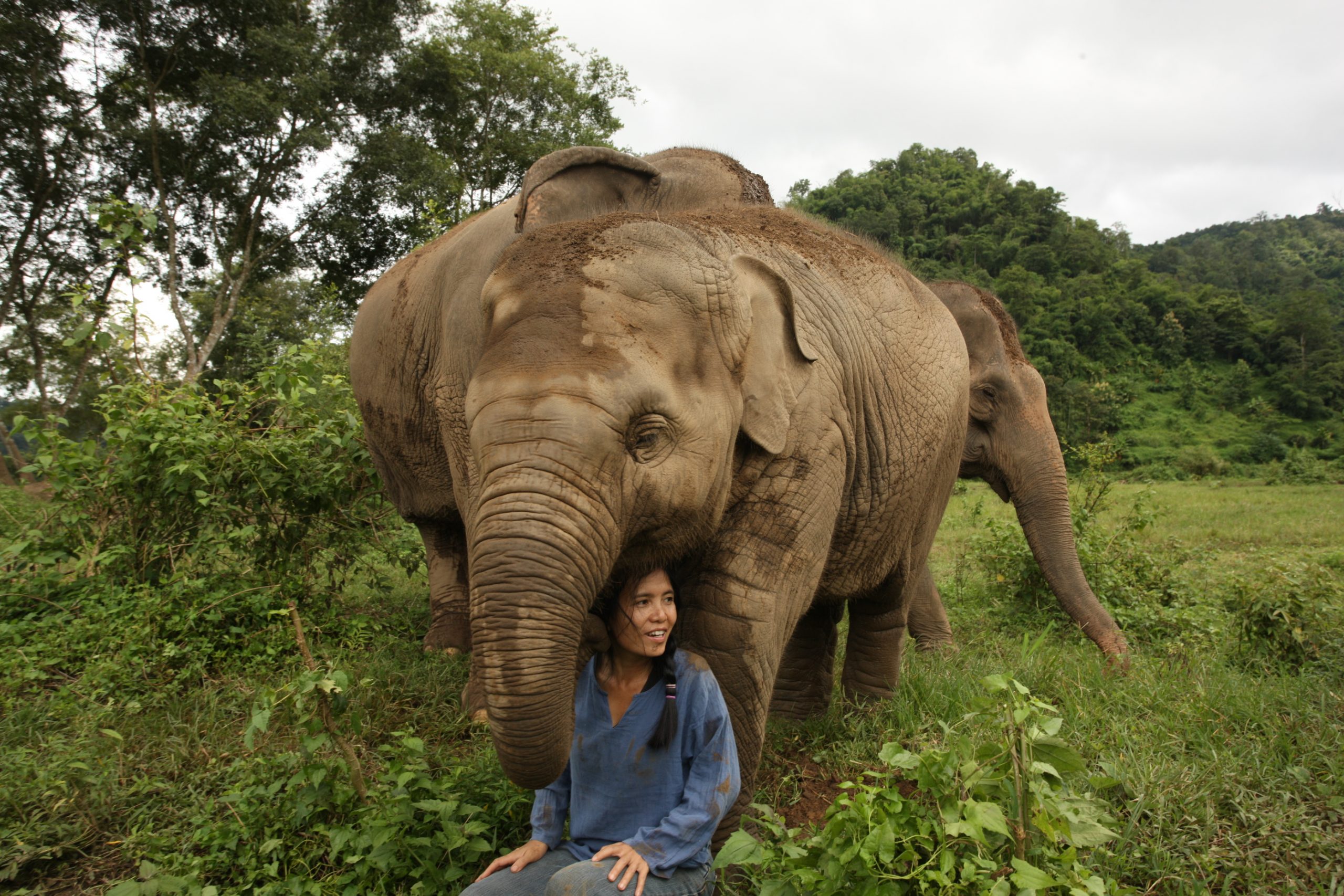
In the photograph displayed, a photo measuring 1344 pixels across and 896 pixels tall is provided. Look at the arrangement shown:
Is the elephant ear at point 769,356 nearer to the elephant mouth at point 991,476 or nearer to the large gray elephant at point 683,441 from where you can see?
the large gray elephant at point 683,441

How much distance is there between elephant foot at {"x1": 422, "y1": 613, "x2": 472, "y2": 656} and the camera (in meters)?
5.68

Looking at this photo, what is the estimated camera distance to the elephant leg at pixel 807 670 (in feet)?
15.6

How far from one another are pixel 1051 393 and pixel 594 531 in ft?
125

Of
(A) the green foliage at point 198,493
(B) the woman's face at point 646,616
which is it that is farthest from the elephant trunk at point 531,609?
(A) the green foliage at point 198,493

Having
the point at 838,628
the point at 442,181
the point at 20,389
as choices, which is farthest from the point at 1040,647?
the point at 20,389

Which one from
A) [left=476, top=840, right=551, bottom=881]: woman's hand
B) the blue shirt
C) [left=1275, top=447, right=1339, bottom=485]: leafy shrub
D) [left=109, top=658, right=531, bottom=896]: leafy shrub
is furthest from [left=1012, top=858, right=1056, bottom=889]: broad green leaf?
[left=1275, top=447, right=1339, bottom=485]: leafy shrub

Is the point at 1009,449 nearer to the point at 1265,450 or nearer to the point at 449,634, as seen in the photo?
the point at 449,634

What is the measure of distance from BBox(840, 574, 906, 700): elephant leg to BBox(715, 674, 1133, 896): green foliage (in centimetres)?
209

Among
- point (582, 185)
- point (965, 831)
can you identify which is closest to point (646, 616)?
point (965, 831)

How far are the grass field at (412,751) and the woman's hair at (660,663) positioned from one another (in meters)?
0.80

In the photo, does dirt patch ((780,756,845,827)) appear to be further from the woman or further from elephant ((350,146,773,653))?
elephant ((350,146,773,653))

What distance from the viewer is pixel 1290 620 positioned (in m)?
5.39

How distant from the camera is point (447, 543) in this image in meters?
5.85

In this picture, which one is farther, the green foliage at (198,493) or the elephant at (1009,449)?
the elephant at (1009,449)
